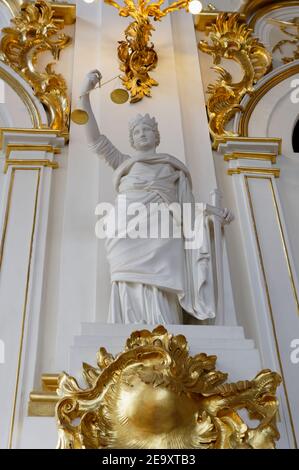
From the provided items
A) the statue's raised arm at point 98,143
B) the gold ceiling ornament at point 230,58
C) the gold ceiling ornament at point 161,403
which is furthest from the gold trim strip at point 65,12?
the gold ceiling ornament at point 161,403

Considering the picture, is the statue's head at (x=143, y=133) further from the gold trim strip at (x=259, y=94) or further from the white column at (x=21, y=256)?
the gold trim strip at (x=259, y=94)

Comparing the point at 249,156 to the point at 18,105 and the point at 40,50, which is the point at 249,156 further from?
the point at 40,50

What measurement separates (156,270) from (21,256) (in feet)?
Answer: 4.21

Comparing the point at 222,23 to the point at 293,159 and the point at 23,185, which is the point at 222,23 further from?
the point at 23,185

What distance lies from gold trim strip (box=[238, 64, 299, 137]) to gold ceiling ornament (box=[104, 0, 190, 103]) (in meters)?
0.89

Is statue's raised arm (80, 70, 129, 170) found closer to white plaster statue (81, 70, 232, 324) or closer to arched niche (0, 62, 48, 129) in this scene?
white plaster statue (81, 70, 232, 324)

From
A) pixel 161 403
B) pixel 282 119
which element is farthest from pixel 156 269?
pixel 282 119

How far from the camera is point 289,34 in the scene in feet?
22.6

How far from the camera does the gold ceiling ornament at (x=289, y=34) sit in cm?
650

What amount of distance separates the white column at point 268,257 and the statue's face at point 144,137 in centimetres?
109

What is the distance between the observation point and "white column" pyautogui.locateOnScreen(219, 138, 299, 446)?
167 inches

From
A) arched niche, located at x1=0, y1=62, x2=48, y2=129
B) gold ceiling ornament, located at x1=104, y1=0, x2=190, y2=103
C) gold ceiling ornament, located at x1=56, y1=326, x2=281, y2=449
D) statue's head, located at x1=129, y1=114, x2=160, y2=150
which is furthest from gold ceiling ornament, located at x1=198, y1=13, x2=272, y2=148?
gold ceiling ornament, located at x1=56, y1=326, x2=281, y2=449

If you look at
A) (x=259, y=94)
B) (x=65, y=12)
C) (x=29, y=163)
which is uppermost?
(x=65, y=12)

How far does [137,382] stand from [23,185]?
2521 mm
